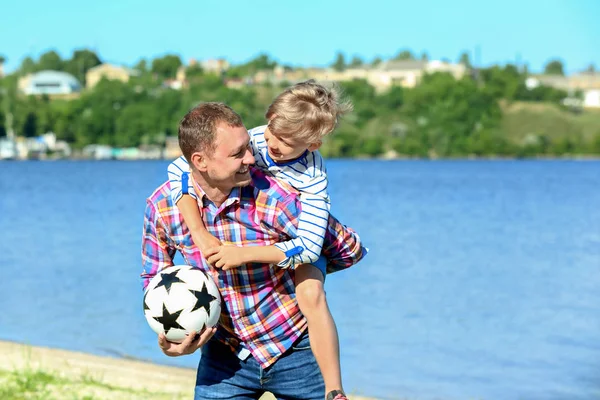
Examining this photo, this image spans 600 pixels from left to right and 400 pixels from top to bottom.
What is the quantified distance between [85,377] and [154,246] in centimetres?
449

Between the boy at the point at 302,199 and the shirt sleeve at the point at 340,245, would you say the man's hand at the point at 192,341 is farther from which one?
the shirt sleeve at the point at 340,245

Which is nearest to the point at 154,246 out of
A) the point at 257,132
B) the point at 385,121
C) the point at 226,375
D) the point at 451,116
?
the point at 226,375

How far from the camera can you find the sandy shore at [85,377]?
7.50 metres

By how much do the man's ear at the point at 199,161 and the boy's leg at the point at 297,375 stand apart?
82cm

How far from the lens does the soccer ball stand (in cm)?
393

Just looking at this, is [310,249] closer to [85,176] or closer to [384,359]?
[384,359]

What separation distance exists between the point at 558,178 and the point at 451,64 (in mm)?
118230

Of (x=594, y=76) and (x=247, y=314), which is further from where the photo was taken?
(x=594, y=76)

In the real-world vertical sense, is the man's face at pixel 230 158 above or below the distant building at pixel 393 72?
above

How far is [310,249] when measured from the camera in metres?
3.90

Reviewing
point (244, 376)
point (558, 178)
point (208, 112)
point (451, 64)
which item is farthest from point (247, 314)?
point (451, 64)

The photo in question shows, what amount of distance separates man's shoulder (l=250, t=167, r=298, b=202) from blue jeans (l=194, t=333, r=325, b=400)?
597mm

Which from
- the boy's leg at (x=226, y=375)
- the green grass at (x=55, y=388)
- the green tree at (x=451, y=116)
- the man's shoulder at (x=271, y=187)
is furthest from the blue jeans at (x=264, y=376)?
the green tree at (x=451, y=116)

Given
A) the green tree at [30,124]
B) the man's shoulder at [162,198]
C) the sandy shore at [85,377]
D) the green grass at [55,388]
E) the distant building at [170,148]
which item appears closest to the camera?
the man's shoulder at [162,198]
